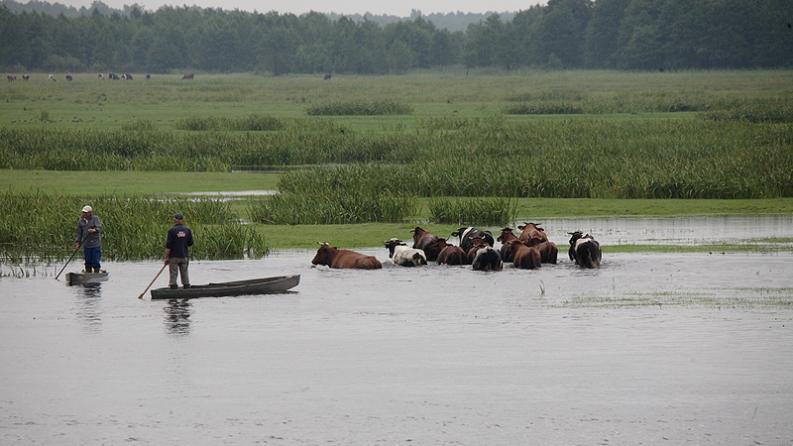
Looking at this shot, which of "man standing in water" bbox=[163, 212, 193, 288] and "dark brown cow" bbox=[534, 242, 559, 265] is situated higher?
"man standing in water" bbox=[163, 212, 193, 288]

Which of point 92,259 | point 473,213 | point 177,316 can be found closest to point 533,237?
point 473,213

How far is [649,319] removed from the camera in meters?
25.6

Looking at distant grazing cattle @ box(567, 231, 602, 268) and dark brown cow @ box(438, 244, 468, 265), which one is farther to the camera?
dark brown cow @ box(438, 244, 468, 265)

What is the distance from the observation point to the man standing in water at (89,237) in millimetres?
29812

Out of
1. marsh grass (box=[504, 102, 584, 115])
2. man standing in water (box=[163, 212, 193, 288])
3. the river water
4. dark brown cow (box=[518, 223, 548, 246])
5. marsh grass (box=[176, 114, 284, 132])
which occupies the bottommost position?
the river water

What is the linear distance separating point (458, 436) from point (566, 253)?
701 inches

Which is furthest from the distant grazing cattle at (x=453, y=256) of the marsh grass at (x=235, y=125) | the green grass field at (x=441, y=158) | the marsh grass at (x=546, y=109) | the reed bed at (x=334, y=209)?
the marsh grass at (x=546, y=109)

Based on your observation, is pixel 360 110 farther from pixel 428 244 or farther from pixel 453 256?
pixel 453 256

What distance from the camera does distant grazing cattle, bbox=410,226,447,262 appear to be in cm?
3359

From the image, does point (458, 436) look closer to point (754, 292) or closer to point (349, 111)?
point (754, 292)

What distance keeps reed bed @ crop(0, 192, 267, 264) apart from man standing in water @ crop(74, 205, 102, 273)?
395cm

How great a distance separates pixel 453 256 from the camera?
108 ft

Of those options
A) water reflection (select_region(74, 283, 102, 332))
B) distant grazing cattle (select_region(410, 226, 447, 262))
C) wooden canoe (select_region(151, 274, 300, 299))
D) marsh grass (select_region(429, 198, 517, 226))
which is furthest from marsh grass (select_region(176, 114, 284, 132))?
wooden canoe (select_region(151, 274, 300, 299))

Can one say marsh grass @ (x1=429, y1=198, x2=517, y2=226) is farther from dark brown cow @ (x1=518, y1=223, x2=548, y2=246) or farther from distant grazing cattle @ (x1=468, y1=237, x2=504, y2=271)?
distant grazing cattle @ (x1=468, y1=237, x2=504, y2=271)
